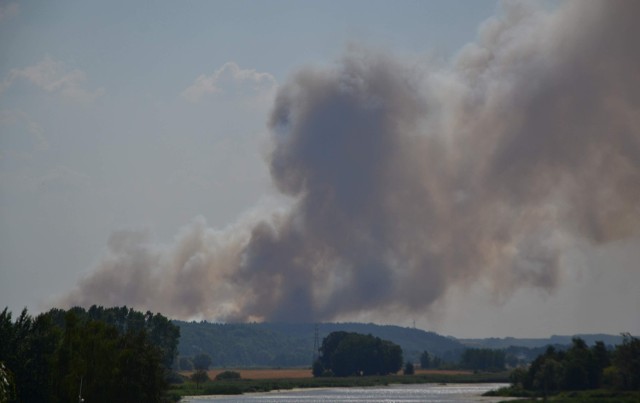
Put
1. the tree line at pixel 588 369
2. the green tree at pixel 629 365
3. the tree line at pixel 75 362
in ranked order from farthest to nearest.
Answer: the tree line at pixel 588 369
the green tree at pixel 629 365
the tree line at pixel 75 362

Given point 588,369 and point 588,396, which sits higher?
point 588,369

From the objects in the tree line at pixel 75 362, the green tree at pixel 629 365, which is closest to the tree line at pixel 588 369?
the green tree at pixel 629 365

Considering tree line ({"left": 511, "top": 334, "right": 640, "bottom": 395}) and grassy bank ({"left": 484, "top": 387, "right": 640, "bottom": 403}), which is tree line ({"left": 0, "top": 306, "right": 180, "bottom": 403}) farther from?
tree line ({"left": 511, "top": 334, "right": 640, "bottom": 395})

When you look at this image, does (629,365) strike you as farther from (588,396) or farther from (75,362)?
(75,362)

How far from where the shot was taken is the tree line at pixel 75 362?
11112cm

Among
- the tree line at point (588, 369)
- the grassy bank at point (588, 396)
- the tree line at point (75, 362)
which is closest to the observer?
the tree line at point (75, 362)

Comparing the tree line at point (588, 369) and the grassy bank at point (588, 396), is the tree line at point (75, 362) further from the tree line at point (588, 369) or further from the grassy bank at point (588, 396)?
the tree line at point (588, 369)

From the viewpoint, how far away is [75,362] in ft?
373

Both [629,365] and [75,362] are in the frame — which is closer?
[75,362]

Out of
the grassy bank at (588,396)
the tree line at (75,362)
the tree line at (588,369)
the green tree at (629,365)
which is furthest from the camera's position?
the tree line at (588,369)

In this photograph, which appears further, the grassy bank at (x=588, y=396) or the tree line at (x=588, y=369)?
the tree line at (x=588, y=369)

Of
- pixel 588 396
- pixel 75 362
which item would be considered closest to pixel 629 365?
pixel 588 396

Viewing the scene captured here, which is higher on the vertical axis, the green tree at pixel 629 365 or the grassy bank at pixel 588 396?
the green tree at pixel 629 365

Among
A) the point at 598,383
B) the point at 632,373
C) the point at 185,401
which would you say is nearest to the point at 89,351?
the point at 185,401
